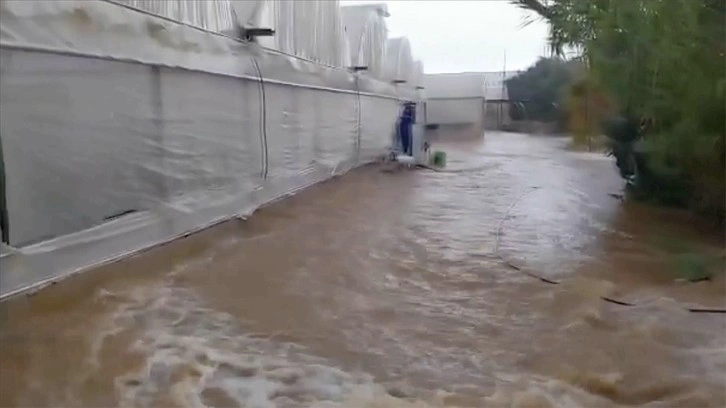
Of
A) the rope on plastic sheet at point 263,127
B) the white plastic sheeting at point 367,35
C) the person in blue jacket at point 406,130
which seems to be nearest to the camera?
the rope on plastic sheet at point 263,127

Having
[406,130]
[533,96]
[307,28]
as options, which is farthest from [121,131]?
[533,96]

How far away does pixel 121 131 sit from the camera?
5.28 m

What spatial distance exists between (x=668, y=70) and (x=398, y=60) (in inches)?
498

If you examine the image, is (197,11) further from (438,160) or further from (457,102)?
(457,102)

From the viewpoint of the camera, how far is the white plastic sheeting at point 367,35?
44.3ft

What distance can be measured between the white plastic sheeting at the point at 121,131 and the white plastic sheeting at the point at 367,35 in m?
5.05

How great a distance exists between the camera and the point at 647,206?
8.56 m

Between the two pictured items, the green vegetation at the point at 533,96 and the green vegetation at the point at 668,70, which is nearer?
the green vegetation at the point at 668,70

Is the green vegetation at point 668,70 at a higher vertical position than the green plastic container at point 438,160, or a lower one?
higher

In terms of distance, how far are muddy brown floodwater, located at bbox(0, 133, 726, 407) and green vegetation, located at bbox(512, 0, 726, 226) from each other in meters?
0.78

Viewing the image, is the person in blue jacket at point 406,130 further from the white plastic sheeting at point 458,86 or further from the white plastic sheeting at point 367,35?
the white plastic sheeting at point 458,86

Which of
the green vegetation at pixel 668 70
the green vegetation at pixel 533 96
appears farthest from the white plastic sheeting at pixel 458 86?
the green vegetation at pixel 668 70

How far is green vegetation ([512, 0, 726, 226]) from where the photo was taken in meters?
4.84

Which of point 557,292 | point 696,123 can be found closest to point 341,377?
point 557,292
